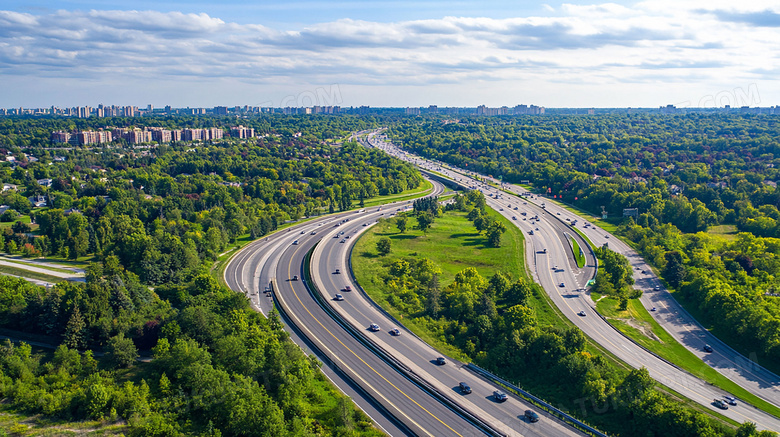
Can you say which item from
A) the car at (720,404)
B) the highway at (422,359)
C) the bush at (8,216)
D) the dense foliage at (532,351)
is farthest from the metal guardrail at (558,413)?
the bush at (8,216)

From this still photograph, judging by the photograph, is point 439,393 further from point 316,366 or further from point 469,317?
point 469,317

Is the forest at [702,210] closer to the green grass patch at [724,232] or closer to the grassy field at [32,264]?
the green grass patch at [724,232]

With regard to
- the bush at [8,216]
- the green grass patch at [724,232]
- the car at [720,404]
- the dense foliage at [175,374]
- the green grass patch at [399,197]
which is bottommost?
the car at [720,404]

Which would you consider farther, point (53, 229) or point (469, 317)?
point (53, 229)

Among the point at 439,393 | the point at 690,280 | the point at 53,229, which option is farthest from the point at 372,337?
the point at 53,229

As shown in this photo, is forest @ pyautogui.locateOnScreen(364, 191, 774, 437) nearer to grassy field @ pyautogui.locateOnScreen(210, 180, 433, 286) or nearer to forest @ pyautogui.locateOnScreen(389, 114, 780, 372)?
forest @ pyautogui.locateOnScreen(389, 114, 780, 372)

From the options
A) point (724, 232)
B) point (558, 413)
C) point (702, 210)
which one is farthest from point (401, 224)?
point (724, 232)

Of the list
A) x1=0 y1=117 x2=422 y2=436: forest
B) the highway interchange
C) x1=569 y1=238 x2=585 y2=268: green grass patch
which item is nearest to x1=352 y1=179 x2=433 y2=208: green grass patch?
x1=0 y1=117 x2=422 y2=436: forest
